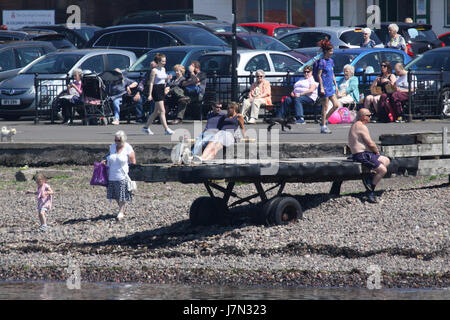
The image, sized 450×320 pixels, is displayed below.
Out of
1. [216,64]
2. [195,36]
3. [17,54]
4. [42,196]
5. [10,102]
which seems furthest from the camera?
[17,54]

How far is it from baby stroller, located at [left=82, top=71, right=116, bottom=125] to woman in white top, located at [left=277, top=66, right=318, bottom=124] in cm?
378

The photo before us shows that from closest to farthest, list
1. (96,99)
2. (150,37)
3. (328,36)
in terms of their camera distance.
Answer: (96,99) < (150,37) < (328,36)

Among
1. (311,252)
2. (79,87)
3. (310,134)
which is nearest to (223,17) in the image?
(79,87)

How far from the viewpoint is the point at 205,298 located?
11094 mm

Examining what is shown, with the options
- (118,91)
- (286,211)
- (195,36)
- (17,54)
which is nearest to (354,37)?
(195,36)

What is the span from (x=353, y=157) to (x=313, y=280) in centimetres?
316

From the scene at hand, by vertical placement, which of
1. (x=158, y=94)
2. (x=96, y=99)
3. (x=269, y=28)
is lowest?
(x=96, y=99)

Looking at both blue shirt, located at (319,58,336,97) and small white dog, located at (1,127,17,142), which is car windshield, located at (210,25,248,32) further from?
small white dog, located at (1,127,17,142)

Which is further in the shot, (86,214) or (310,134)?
(310,134)

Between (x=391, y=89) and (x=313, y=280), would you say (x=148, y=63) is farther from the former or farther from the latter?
(x=313, y=280)

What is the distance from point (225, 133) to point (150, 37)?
12.6 meters

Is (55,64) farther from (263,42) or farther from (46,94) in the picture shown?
(263,42)

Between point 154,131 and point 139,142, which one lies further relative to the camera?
point 154,131

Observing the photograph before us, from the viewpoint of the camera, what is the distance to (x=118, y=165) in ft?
46.6
